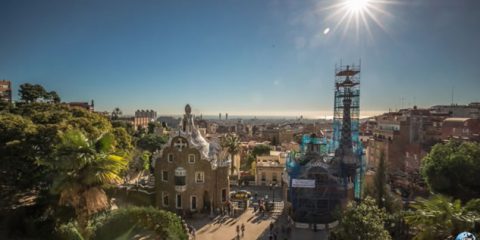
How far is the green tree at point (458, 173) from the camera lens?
3075cm

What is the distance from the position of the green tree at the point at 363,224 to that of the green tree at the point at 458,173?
1633 centimetres

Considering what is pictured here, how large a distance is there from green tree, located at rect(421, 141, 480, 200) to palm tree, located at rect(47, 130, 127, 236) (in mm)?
33551

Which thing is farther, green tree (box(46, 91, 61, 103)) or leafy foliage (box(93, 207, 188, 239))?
green tree (box(46, 91, 61, 103))

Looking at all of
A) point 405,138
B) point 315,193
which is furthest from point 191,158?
point 405,138

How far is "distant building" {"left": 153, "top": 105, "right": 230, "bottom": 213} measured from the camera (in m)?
34.5

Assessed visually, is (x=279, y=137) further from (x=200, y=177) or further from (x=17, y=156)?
(x=17, y=156)

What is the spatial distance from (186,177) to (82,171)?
22611mm

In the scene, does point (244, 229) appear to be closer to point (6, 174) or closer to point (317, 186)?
point (317, 186)

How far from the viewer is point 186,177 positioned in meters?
34.6

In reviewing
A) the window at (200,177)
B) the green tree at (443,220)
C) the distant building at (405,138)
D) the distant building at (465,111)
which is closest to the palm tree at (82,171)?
the green tree at (443,220)

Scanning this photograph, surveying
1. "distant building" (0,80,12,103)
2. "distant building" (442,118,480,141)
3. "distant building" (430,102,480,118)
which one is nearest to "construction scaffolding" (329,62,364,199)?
"distant building" (442,118,480,141)

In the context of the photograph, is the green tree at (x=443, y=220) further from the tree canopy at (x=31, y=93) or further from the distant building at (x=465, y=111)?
the tree canopy at (x=31, y=93)

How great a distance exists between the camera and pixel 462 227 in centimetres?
1366

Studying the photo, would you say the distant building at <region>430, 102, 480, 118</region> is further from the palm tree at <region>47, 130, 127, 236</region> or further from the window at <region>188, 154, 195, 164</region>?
the palm tree at <region>47, 130, 127, 236</region>
